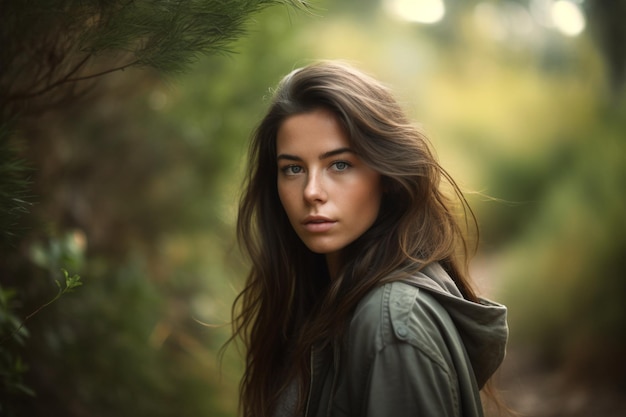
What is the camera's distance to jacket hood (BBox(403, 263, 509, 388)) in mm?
1794

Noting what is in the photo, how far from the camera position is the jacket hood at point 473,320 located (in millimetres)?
1794

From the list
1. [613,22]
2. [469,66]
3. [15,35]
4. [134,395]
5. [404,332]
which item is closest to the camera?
[404,332]

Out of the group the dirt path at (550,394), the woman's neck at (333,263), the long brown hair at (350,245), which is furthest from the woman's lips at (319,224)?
the dirt path at (550,394)

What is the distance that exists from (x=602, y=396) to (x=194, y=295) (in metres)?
3.49

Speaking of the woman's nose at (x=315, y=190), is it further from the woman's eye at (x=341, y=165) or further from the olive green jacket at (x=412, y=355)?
the olive green jacket at (x=412, y=355)

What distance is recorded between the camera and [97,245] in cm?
446

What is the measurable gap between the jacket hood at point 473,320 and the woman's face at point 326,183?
299 mm

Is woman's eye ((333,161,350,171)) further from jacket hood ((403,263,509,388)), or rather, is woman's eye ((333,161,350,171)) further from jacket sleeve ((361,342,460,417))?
jacket sleeve ((361,342,460,417))

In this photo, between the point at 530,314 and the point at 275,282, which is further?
the point at 530,314

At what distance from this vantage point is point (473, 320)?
1.85 metres

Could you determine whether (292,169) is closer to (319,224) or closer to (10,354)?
(319,224)

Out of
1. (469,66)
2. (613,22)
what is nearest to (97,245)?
(613,22)

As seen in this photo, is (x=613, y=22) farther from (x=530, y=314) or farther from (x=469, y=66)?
(x=469, y=66)

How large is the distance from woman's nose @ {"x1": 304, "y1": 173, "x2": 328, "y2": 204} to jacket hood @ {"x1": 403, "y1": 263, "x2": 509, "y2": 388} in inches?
15.2
